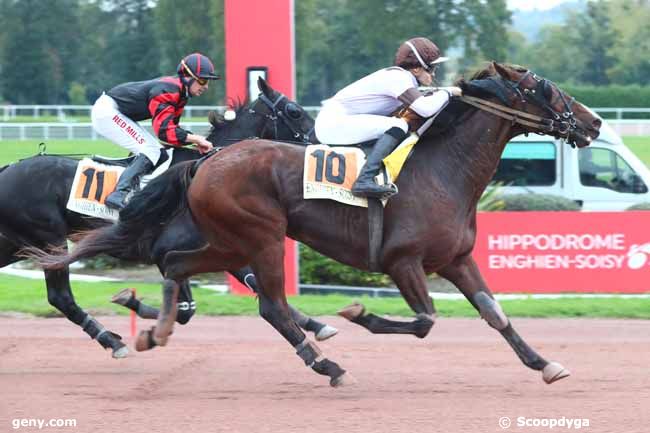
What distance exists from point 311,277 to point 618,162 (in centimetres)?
514

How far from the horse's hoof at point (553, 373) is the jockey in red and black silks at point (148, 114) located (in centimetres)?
275

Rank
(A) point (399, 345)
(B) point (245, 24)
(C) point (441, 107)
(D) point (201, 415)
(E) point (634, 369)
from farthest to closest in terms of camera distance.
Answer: (B) point (245, 24) → (A) point (399, 345) → (E) point (634, 369) → (C) point (441, 107) → (D) point (201, 415)

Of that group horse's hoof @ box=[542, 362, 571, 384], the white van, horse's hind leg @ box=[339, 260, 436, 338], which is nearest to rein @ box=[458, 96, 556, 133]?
horse's hind leg @ box=[339, 260, 436, 338]

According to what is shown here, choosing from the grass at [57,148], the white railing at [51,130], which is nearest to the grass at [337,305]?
the grass at [57,148]

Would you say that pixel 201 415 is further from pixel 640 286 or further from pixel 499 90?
pixel 640 286

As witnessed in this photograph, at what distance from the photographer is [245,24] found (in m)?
10.9

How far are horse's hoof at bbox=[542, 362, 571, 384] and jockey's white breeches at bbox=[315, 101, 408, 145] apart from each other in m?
1.65

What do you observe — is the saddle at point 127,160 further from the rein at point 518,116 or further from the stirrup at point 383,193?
the rein at point 518,116

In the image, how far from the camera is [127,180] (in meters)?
7.72

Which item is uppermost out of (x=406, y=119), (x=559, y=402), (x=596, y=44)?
(x=406, y=119)

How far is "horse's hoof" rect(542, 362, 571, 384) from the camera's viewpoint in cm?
646

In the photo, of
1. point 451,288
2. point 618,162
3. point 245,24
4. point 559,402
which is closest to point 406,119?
point 559,402

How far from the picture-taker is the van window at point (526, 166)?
14.8 meters

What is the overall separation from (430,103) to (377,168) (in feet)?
1.68
